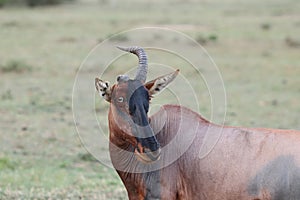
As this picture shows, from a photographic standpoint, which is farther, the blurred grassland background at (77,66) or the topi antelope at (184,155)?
the blurred grassland background at (77,66)

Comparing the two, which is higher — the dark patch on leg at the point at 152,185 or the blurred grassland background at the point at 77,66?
the dark patch on leg at the point at 152,185

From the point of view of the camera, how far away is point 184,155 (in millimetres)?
6293

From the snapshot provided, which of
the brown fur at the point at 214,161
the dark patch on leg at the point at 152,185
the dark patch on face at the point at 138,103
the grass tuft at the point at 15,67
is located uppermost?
the dark patch on face at the point at 138,103

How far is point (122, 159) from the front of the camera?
6.30 meters

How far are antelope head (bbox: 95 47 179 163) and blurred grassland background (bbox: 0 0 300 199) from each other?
227 cm

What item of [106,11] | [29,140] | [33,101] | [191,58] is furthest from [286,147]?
[106,11]

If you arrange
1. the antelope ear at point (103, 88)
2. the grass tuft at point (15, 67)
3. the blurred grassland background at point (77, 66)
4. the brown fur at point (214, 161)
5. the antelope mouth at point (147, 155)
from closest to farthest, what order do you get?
the antelope mouth at point (147, 155) < the brown fur at point (214, 161) < the antelope ear at point (103, 88) < the blurred grassland background at point (77, 66) < the grass tuft at point (15, 67)

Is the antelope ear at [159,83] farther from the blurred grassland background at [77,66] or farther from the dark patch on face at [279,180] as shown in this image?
the blurred grassland background at [77,66]

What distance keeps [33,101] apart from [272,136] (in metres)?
9.06

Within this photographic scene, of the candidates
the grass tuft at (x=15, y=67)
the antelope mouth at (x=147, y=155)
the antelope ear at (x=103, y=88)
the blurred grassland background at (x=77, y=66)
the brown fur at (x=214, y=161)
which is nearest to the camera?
the antelope mouth at (x=147, y=155)

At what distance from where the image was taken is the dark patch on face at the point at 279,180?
5934 millimetres

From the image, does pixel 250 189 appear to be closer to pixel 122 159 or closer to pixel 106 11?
pixel 122 159

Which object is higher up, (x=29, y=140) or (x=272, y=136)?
(x=272, y=136)

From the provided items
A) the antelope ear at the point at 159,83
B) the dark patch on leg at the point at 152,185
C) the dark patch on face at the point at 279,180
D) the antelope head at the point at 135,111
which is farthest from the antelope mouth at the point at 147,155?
the dark patch on face at the point at 279,180
